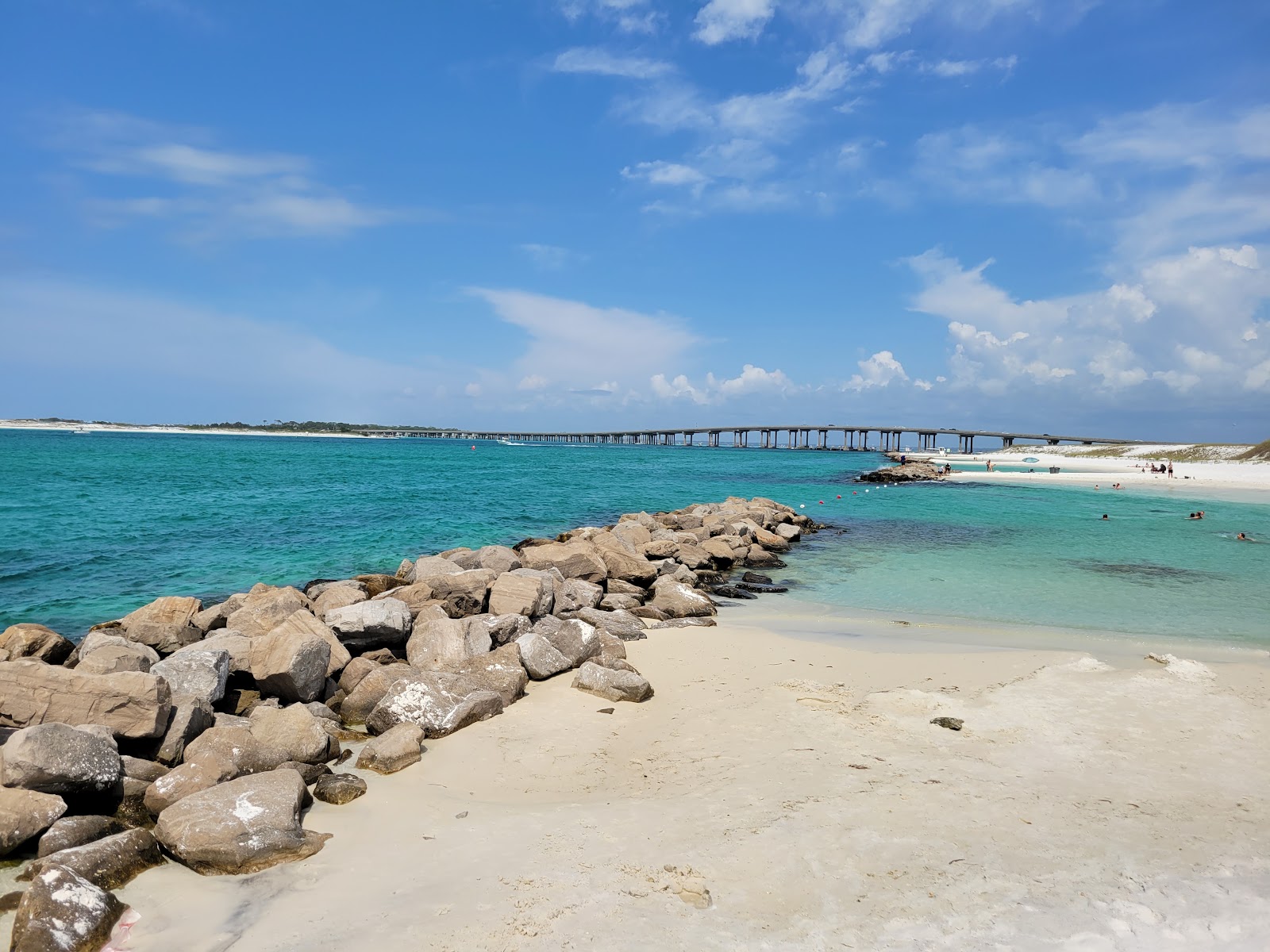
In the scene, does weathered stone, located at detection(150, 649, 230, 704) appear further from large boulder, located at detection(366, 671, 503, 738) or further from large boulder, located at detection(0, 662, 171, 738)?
large boulder, located at detection(366, 671, 503, 738)

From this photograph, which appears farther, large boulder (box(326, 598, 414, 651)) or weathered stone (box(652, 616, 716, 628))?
weathered stone (box(652, 616, 716, 628))

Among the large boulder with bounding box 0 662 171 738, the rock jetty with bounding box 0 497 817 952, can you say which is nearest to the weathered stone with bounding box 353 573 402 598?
the rock jetty with bounding box 0 497 817 952

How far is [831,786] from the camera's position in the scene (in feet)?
17.6

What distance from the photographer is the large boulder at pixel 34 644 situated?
25.8 feet

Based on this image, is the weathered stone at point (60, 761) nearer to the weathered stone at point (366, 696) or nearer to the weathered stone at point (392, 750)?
the weathered stone at point (392, 750)

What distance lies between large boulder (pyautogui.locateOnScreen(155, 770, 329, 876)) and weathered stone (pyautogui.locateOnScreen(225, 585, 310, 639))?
380cm

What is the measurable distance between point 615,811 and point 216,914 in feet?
8.08

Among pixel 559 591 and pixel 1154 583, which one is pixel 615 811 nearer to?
pixel 559 591

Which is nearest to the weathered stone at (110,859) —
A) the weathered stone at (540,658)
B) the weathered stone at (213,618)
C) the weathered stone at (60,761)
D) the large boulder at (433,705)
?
the weathered stone at (60,761)

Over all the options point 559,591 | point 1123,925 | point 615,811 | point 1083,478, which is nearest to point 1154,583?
point 559,591

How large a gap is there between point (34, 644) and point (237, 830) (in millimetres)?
5406

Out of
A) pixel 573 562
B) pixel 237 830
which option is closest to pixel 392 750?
pixel 237 830

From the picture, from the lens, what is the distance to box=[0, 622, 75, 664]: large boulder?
7871 millimetres

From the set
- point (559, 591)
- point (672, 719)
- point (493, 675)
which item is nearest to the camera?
point (672, 719)
